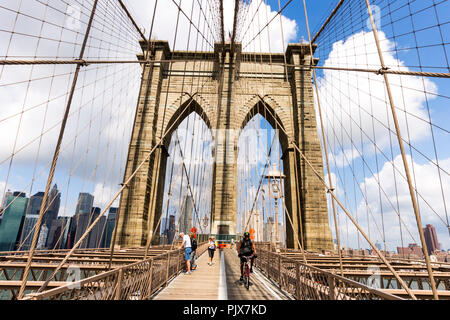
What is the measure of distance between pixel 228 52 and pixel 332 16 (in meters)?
8.60

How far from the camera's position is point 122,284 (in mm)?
3422

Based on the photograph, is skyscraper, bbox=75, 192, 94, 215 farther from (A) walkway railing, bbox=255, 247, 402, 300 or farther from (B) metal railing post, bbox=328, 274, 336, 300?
(B) metal railing post, bbox=328, 274, 336, 300

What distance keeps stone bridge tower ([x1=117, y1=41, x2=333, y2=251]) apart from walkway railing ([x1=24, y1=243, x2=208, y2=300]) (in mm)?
10792

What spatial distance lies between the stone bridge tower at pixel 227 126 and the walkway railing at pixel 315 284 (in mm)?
10622

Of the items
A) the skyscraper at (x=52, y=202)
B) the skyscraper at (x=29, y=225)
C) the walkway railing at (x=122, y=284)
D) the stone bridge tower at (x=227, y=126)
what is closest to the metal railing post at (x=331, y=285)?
the walkway railing at (x=122, y=284)

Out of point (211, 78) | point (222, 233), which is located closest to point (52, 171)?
point (222, 233)

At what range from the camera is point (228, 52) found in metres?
20.4

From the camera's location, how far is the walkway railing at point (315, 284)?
2672mm

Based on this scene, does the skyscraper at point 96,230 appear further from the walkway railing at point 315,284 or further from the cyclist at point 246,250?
the walkway railing at point 315,284

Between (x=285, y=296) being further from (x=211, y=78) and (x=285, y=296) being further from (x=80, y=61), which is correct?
(x=211, y=78)

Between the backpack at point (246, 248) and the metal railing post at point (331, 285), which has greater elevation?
the backpack at point (246, 248)
